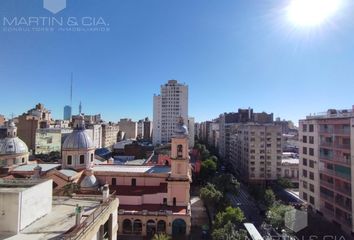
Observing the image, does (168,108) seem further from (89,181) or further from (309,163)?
(89,181)

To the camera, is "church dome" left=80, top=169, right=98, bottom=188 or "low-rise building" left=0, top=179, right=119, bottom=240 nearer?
"low-rise building" left=0, top=179, right=119, bottom=240

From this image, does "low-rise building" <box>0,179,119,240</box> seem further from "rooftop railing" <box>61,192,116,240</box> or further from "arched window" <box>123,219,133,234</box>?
"arched window" <box>123,219,133,234</box>

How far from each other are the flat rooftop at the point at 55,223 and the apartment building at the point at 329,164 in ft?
101

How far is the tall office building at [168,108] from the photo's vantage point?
358ft

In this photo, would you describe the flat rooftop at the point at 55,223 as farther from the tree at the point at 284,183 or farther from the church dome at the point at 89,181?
the tree at the point at 284,183

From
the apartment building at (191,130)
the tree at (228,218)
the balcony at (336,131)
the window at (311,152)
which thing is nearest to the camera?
the tree at (228,218)

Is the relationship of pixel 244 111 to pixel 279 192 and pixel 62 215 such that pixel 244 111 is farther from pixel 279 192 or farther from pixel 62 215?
pixel 62 215

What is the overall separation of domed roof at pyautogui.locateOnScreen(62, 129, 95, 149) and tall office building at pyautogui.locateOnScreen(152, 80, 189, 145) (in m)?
68.5

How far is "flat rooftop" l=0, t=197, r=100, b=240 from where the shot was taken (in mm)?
11039

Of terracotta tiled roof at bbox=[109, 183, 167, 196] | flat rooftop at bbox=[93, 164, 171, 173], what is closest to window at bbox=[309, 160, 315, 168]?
flat rooftop at bbox=[93, 164, 171, 173]

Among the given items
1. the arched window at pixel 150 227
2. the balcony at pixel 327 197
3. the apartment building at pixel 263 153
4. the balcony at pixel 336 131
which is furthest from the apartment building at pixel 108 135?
the balcony at pixel 327 197

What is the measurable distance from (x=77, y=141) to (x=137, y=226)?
52.0 feet

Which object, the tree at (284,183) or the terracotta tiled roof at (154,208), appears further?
the tree at (284,183)

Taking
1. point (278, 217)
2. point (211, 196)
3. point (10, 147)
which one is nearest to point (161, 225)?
point (211, 196)
